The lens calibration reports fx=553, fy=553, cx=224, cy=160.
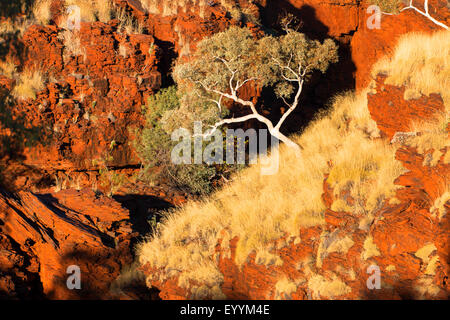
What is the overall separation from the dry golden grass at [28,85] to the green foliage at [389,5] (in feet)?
37.6

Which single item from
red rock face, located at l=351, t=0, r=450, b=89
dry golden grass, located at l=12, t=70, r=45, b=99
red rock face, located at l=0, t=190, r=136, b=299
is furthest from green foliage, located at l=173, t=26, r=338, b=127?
red rock face, located at l=0, t=190, r=136, b=299

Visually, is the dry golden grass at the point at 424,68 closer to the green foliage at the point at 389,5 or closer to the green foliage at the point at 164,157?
the green foliage at the point at 389,5

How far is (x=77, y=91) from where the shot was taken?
16.1 metres

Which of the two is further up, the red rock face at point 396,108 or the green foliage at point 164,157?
the red rock face at point 396,108

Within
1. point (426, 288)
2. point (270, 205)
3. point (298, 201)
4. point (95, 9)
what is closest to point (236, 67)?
point (270, 205)

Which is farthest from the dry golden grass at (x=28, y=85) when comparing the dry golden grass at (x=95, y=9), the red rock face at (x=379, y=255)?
the red rock face at (x=379, y=255)

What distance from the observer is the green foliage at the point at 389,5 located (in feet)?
61.8

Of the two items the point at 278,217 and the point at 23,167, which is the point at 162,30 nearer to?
the point at 23,167

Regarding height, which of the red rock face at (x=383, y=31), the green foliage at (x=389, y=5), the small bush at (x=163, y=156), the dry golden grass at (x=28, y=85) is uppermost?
the green foliage at (x=389, y=5)

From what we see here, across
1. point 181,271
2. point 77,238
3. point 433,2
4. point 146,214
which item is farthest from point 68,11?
point 433,2

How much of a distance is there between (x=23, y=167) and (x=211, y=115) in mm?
5217

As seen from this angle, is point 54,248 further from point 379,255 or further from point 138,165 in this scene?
point 379,255

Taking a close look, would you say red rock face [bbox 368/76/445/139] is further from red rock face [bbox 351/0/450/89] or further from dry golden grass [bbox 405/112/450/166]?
red rock face [bbox 351/0/450/89]

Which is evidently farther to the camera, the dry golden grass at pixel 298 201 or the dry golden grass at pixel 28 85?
the dry golden grass at pixel 28 85
